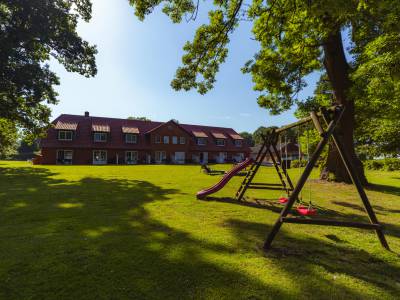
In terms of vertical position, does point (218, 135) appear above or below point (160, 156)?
above

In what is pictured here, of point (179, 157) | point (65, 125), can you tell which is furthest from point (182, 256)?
point (179, 157)

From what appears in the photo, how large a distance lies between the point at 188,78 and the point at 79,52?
15.5 meters

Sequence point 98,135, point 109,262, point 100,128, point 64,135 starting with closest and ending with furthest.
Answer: point 109,262 → point 64,135 → point 98,135 → point 100,128

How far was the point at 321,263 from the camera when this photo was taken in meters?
4.46

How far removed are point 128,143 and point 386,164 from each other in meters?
39.0

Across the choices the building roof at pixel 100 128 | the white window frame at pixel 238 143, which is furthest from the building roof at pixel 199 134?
the building roof at pixel 100 128

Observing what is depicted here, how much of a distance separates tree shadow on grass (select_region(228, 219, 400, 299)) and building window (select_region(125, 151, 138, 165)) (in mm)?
40290

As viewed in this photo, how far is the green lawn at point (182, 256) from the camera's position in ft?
11.5

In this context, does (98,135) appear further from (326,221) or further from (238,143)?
(326,221)

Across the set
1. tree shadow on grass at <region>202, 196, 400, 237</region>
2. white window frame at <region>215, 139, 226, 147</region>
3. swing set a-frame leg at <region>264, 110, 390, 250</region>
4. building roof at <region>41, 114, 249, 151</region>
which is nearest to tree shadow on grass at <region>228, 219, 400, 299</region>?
swing set a-frame leg at <region>264, 110, 390, 250</region>

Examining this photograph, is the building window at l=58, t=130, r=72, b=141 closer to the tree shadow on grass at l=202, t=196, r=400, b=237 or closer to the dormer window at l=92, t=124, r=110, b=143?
the dormer window at l=92, t=124, r=110, b=143

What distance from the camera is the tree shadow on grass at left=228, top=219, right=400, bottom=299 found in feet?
12.0

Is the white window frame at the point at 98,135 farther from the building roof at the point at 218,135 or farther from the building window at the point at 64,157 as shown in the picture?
the building roof at the point at 218,135

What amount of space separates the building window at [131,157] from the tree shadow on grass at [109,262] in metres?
37.4
